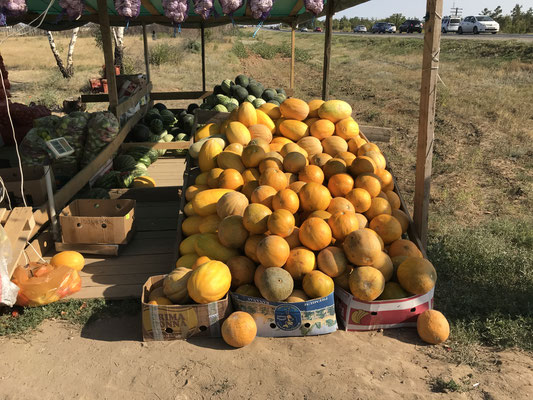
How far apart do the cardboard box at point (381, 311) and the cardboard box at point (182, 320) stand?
92cm

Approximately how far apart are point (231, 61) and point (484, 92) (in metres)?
19.8

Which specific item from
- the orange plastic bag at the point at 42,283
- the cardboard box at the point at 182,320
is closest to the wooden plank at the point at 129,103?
the orange plastic bag at the point at 42,283

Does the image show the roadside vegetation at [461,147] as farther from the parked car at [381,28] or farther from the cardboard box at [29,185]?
the parked car at [381,28]

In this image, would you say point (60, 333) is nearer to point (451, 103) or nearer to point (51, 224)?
point (51, 224)

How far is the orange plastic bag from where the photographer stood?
352 centimetres

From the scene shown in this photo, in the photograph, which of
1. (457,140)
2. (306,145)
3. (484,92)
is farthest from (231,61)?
(306,145)

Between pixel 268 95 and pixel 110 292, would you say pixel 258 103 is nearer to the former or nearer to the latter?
pixel 268 95

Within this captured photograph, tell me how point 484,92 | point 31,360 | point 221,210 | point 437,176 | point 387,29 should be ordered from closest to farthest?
point 31,360 → point 221,210 → point 437,176 → point 484,92 → point 387,29

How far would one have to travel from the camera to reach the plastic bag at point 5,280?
317 cm

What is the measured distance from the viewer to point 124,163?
689 centimetres

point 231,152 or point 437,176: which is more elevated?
point 231,152

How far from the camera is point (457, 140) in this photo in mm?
10203

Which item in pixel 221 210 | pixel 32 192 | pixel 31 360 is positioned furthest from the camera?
pixel 32 192

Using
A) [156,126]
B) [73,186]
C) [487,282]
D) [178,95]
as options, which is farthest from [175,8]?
[178,95]
